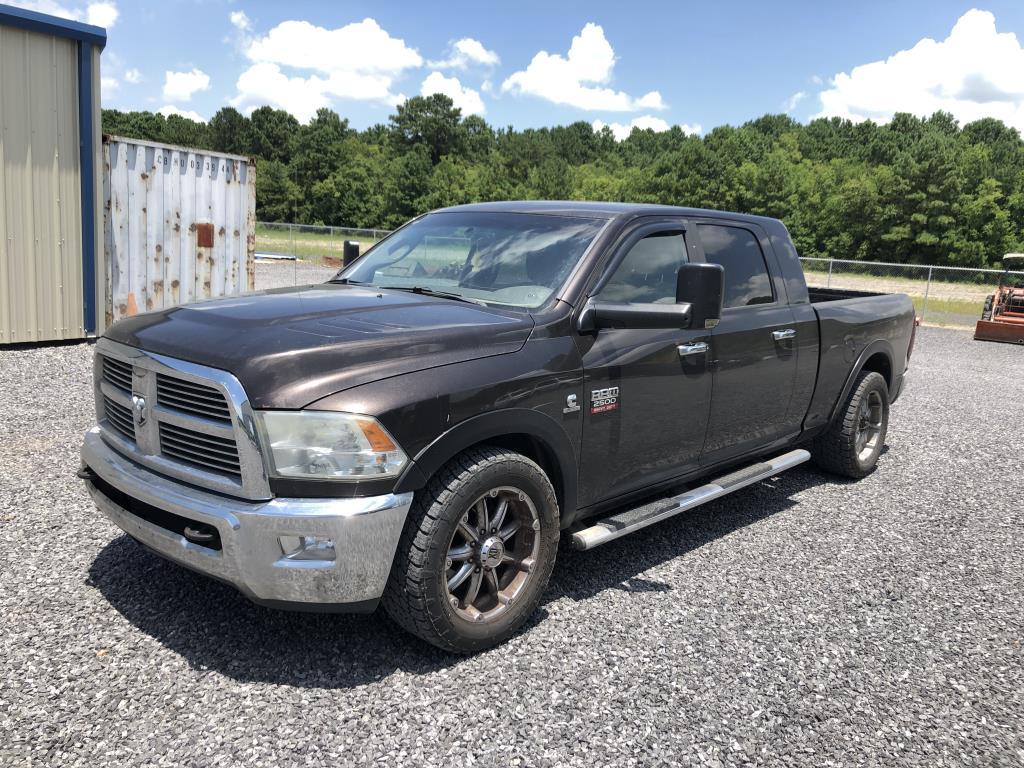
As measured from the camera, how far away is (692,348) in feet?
13.9

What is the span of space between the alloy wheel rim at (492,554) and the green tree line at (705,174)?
167 feet

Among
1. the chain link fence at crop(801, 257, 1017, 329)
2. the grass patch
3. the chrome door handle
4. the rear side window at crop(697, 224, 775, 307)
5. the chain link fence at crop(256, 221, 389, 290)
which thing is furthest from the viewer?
the grass patch

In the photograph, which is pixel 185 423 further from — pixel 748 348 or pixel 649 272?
pixel 748 348

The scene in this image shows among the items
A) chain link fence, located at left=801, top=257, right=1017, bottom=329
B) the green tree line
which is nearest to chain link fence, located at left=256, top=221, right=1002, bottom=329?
chain link fence, located at left=801, top=257, right=1017, bottom=329

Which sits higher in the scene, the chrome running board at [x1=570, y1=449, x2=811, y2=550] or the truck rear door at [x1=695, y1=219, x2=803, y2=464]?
the truck rear door at [x1=695, y1=219, x2=803, y2=464]

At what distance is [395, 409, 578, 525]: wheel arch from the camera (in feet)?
9.86

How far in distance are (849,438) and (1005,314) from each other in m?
15.2

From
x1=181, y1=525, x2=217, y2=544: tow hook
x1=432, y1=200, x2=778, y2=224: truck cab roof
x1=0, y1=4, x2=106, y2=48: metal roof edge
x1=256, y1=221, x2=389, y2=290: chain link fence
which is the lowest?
x1=256, y1=221, x2=389, y2=290: chain link fence

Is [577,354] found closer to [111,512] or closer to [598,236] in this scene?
[598,236]

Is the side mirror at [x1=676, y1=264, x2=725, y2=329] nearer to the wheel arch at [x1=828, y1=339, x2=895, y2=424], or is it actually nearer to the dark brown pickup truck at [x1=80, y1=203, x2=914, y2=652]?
the dark brown pickup truck at [x1=80, y1=203, x2=914, y2=652]

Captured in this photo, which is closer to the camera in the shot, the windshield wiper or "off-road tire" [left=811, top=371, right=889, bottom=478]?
the windshield wiper

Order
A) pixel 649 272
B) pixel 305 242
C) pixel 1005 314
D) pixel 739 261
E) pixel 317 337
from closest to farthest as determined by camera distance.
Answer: pixel 317 337
pixel 649 272
pixel 739 261
pixel 1005 314
pixel 305 242

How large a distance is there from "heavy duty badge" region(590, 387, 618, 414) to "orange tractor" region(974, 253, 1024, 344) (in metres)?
17.1

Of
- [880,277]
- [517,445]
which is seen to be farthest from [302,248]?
[517,445]
